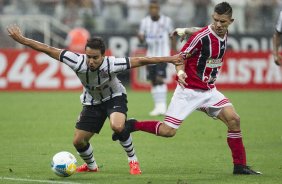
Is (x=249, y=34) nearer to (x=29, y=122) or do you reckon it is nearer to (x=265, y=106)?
Answer: (x=265, y=106)

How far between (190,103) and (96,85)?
1227mm

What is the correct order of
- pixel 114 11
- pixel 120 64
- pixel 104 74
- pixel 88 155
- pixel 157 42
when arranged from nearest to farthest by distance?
pixel 120 64 < pixel 104 74 < pixel 88 155 < pixel 157 42 < pixel 114 11

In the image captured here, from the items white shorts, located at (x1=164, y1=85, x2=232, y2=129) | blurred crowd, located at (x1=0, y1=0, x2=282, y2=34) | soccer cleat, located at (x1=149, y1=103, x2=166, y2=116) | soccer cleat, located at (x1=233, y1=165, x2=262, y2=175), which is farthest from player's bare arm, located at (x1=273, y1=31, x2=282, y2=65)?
blurred crowd, located at (x1=0, y1=0, x2=282, y2=34)

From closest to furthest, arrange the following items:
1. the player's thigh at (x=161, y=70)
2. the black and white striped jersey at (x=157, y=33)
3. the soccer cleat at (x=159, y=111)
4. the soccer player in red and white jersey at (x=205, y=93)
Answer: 1. the soccer player in red and white jersey at (x=205, y=93)
2. the soccer cleat at (x=159, y=111)
3. the player's thigh at (x=161, y=70)
4. the black and white striped jersey at (x=157, y=33)

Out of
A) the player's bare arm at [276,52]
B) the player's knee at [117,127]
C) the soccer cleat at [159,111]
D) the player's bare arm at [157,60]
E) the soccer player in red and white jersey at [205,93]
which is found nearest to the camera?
the player's bare arm at [157,60]

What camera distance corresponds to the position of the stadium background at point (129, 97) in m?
10.9

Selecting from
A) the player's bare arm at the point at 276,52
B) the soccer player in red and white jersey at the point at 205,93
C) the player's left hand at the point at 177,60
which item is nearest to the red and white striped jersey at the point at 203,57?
the soccer player in red and white jersey at the point at 205,93

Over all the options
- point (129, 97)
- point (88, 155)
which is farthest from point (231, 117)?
point (129, 97)

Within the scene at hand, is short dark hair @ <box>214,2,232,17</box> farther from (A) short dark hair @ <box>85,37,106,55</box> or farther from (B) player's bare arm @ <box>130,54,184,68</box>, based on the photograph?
(A) short dark hair @ <box>85,37,106,55</box>

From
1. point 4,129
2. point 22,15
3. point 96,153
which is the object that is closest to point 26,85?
point 22,15

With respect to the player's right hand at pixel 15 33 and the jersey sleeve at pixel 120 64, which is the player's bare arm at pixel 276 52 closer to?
the jersey sleeve at pixel 120 64

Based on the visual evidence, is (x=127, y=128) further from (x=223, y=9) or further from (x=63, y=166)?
(x=223, y=9)

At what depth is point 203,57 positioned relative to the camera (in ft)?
34.3

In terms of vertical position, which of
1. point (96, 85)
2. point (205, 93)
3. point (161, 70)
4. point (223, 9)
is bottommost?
point (161, 70)
